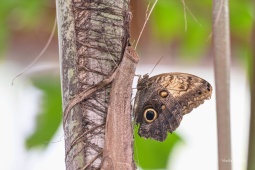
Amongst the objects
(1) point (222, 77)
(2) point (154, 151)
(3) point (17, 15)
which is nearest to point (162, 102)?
(1) point (222, 77)

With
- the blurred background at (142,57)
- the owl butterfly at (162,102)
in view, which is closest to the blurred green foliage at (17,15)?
the blurred background at (142,57)

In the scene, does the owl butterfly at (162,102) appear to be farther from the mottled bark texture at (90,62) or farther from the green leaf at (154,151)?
the green leaf at (154,151)

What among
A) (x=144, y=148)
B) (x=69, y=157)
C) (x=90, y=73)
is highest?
(x=90, y=73)

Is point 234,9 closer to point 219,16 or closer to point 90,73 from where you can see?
point 219,16

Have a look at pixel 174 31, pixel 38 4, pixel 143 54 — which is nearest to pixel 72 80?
pixel 38 4

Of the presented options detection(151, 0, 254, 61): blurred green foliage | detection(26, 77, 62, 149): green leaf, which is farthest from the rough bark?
detection(26, 77, 62, 149): green leaf

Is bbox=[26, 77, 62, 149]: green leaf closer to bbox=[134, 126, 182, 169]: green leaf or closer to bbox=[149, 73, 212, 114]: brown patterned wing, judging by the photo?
bbox=[134, 126, 182, 169]: green leaf

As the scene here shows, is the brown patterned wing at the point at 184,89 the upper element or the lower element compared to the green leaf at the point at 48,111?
upper
